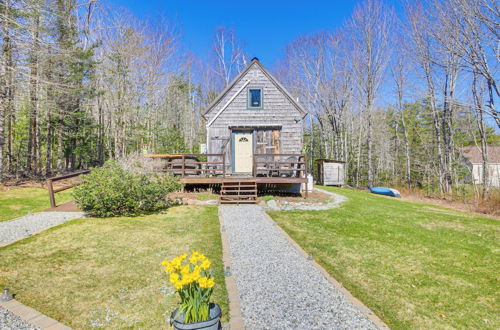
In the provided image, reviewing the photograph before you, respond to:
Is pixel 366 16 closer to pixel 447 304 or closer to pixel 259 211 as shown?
pixel 259 211

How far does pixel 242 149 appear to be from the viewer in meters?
A: 13.9

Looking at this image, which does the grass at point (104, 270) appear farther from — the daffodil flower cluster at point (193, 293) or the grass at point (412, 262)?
the grass at point (412, 262)

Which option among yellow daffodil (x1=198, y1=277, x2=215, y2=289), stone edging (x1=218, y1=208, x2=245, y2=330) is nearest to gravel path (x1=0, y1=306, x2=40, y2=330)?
yellow daffodil (x1=198, y1=277, x2=215, y2=289)

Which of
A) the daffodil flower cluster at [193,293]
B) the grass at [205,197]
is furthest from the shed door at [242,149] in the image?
the daffodil flower cluster at [193,293]

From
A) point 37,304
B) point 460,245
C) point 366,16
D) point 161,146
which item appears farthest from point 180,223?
point 366,16

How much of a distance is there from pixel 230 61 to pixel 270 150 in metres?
20.6

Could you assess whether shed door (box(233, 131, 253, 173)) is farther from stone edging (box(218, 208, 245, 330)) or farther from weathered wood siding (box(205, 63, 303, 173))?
stone edging (box(218, 208, 245, 330))

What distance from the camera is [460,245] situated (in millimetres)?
6320

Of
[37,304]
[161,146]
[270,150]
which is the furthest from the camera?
[161,146]

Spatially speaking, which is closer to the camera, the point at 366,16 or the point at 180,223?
the point at 180,223

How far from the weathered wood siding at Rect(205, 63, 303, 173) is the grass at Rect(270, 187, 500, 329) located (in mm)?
5560

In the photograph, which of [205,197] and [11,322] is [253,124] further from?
[11,322]

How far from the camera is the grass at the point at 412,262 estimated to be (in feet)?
11.3

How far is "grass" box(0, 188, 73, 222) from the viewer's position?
873 cm
